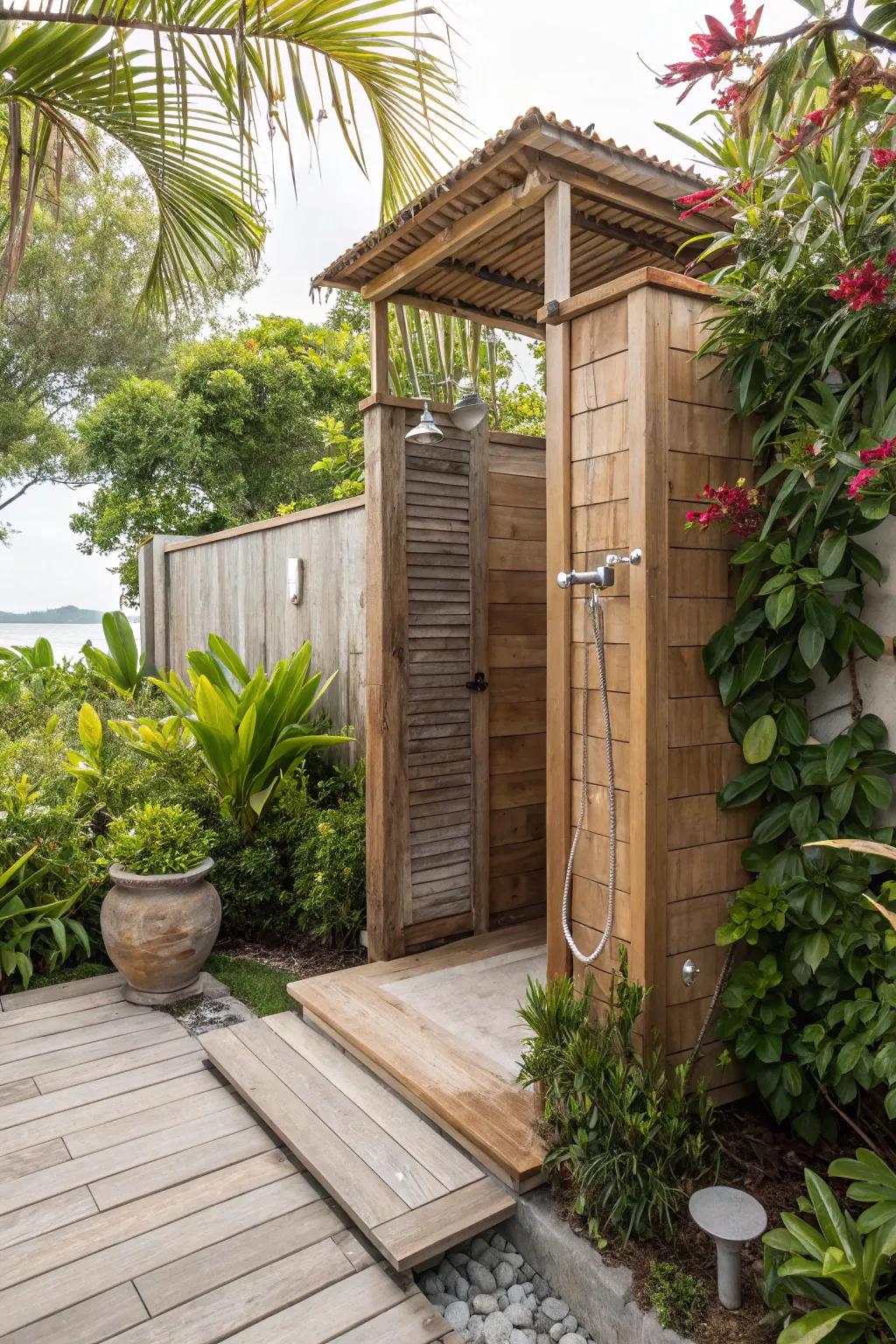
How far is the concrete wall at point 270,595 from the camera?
3.88 metres

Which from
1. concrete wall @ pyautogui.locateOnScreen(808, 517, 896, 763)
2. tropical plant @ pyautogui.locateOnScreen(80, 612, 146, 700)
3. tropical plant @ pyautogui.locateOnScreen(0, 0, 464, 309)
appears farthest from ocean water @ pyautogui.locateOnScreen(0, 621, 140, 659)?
concrete wall @ pyautogui.locateOnScreen(808, 517, 896, 763)

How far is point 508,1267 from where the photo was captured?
185 cm

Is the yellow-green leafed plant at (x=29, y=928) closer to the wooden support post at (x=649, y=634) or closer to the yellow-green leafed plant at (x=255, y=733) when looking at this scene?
the yellow-green leafed plant at (x=255, y=733)

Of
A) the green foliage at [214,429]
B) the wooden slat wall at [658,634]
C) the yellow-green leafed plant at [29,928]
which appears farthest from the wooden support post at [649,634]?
the green foliage at [214,429]

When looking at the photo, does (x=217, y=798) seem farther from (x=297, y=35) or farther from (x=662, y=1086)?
(x=297, y=35)

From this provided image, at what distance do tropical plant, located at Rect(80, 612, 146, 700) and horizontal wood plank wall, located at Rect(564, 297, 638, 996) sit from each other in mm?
4388

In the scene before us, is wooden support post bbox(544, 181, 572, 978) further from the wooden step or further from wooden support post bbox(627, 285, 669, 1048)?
the wooden step

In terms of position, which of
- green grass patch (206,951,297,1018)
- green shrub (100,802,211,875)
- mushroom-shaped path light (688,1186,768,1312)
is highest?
green shrub (100,802,211,875)

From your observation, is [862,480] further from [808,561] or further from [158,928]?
[158,928]

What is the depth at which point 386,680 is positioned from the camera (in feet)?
10.2

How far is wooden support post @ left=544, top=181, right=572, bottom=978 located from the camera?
2.14 meters

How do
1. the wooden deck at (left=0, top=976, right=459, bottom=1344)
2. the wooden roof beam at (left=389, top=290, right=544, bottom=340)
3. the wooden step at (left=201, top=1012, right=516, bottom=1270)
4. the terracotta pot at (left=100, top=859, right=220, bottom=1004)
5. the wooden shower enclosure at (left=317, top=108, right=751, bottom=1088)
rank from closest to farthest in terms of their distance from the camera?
1. the wooden deck at (left=0, top=976, right=459, bottom=1344)
2. the wooden step at (left=201, top=1012, right=516, bottom=1270)
3. the wooden shower enclosure at (left=317, top=108, right=751, bottom=1088)
4. the terracotta pot at (left=100, top=859, right=220, bottom=1004)
5. the wooden roof beam at (left=389, top=290, right=544, bottom=340)

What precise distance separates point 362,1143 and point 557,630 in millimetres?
1373

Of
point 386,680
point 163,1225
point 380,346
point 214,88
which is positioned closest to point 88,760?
point 386,680
